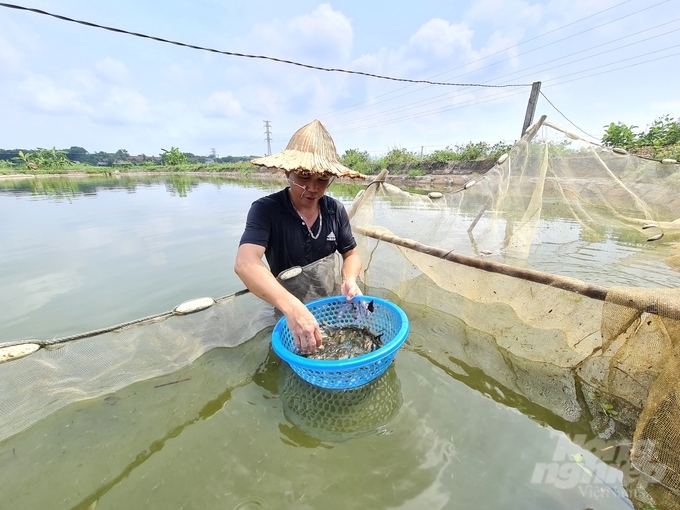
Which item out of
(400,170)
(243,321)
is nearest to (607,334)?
(243,321)

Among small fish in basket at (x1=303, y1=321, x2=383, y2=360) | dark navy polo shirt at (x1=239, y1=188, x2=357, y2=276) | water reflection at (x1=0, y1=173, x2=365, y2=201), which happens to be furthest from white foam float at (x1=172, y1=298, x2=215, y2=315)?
water reflection at (x1=0, y1=173, x2=365, y2=201)

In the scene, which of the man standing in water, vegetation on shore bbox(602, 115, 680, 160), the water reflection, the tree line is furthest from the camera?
the tree line

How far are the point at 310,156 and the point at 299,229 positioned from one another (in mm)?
588

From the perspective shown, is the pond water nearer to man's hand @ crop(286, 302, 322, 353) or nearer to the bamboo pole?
man's hand @ crop(286, 302, 322, 353)

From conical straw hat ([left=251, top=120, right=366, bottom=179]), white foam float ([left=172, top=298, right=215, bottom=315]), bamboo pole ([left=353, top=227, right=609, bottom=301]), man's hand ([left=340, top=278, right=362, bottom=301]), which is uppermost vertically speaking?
conical straw hat ([left=251, top=120, right=366, bottom=179])

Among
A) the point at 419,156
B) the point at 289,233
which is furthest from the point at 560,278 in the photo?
the point at 419,156

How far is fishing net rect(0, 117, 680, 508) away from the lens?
1379 mm

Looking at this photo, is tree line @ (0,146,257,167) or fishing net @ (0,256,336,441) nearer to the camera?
fishing net @ (0,256,336,441)

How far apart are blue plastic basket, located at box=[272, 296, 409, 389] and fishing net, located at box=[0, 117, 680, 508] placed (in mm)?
218

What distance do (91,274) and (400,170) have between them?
2245cm

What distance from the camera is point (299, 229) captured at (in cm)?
222

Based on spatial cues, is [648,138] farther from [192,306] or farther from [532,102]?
[192,306]

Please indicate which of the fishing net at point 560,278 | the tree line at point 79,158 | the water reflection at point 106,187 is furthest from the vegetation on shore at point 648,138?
the tree line at point 79,158

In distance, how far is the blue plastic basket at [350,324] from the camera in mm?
1517
